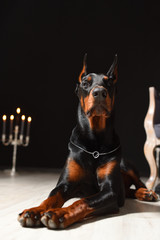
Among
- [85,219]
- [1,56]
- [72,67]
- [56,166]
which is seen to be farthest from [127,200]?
[1,56]

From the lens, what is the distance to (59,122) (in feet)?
14.5

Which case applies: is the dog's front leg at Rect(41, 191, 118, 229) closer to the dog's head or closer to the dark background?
the dog's head

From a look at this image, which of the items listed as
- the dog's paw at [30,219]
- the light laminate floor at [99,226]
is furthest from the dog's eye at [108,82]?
the dog's paw at [30,219]

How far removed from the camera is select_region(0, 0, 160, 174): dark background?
4.41 m

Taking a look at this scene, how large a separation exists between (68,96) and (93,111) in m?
3.04

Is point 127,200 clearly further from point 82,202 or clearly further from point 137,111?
point 137,111

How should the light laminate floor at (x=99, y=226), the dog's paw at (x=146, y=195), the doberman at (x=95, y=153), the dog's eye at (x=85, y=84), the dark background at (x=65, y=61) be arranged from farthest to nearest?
the dark background at (x=65, y=61)
the dog's paw at (x=146, y=195)
the dog's eye at (x=85, y=84)
the doberman at (x=95, y=153)
the light laminate floor at (x=99, y=226)

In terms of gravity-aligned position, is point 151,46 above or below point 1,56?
above

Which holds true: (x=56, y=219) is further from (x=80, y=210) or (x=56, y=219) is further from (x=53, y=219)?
(x=80, y=210)

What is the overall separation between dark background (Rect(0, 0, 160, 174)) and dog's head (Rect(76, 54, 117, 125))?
2822 millimetres

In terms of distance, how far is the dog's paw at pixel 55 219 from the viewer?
1.03 meters

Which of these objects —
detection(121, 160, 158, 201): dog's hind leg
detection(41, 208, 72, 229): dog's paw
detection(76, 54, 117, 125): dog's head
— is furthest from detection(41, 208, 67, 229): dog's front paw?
detection(121, 160, 158, 201): dog's hind leg

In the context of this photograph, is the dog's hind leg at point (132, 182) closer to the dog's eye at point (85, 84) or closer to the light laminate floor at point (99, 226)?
the light laminate floor at point (99, 226)

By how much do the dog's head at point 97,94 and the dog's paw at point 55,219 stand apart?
56 cm
